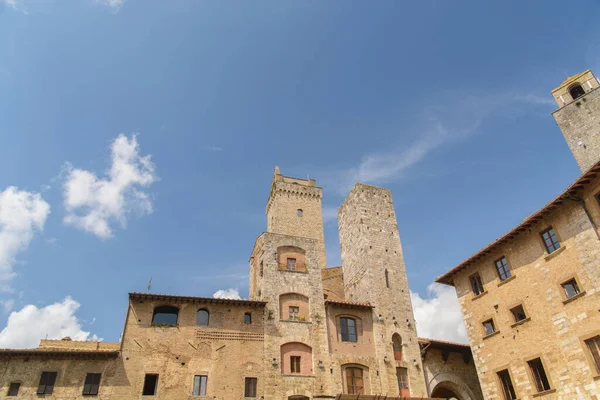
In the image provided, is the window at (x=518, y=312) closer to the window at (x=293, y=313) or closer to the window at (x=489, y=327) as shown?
the window at (x=489, y=327)

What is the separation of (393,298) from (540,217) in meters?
11.7

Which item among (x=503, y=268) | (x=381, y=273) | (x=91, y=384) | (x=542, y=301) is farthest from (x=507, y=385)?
(x=91, y=384)

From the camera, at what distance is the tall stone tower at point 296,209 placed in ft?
179

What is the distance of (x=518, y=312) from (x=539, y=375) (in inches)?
125

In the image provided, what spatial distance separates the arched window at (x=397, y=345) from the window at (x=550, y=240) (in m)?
11.6

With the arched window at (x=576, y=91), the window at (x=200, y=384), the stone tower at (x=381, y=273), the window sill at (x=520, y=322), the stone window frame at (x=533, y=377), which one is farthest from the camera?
the arched window at (x=576, y=91)

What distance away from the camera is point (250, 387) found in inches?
961

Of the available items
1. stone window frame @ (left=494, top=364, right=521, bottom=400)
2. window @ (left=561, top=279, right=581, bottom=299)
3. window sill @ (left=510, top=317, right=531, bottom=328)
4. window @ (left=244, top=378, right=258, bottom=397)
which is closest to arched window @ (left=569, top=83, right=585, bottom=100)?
window @ (left=561, top=279, right=581, bottom=299)

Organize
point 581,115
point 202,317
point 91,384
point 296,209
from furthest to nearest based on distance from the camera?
point 296,209 < point 581,115 < point 202,317 < point 91,384

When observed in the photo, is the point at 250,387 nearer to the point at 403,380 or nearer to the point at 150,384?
the point at 150,384

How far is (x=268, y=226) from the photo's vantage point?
59.4 meters

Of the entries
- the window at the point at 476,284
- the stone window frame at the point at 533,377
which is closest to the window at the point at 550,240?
the window at the point at 476,284

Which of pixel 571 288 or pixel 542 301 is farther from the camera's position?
pixel 542 301

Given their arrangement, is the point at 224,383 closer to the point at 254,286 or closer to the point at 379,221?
the point at 254,286
